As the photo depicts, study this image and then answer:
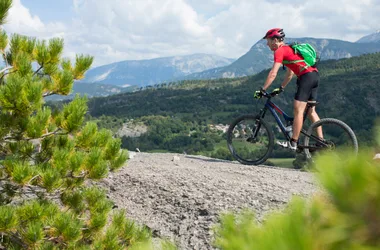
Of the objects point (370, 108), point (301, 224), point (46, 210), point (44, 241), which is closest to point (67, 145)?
point (46, 210)

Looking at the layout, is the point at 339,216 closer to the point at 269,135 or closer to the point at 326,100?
the point at 269,135

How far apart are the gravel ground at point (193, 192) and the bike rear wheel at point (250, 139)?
0.46 meters

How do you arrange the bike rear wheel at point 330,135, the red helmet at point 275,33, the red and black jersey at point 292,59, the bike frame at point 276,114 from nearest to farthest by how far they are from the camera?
1. the bike rear wheel at point 330,135
2. the red and black jersey at point 292,59
3. the red helmet at point 275,33
4. the bike frame at point 276,114

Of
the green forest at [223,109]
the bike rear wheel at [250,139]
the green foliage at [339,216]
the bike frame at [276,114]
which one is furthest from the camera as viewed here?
the green forest at [223,109]

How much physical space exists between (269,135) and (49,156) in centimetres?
456

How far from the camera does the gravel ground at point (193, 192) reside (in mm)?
6078

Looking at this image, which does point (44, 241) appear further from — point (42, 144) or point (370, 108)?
point (370, 108)

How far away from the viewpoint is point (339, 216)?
0.53 metres

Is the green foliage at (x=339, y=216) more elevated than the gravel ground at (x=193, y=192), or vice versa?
the green foliage at (x=339, y=216)

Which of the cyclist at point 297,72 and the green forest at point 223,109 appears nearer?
Answer: the cyclist at point 297,72

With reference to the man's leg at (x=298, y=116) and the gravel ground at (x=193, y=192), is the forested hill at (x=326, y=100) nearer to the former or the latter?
the man's leg at (x=298, y=116)

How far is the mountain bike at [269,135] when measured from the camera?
7.41 meters

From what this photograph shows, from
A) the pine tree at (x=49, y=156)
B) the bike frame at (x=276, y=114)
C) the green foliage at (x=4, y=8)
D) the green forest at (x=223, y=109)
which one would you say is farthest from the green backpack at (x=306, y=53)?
the green forest at (x=223, y=109)

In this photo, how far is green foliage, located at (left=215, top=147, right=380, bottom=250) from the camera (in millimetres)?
492
